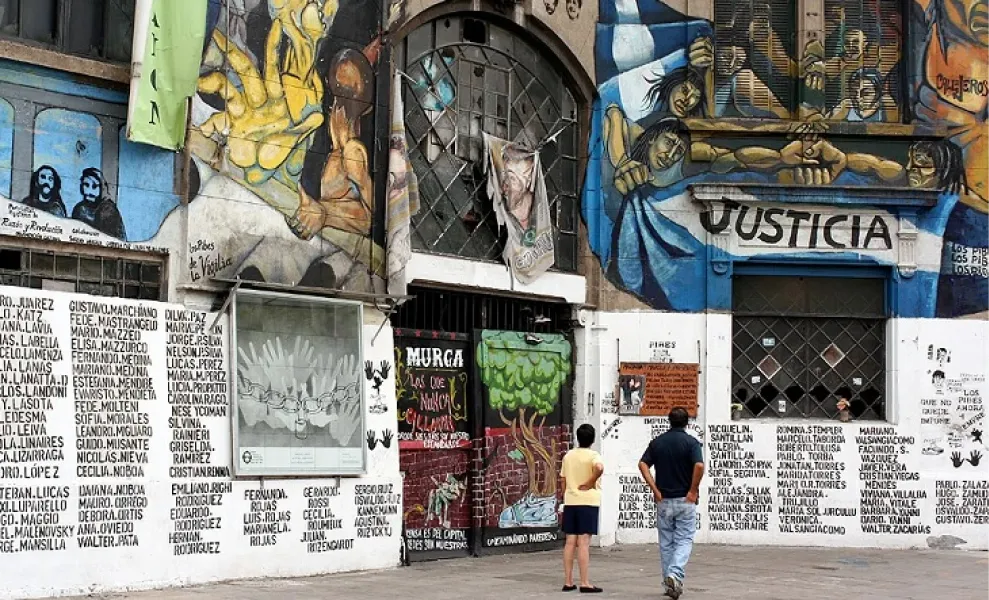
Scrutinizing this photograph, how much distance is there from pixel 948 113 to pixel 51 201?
1263 cm

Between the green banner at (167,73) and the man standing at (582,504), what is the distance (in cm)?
509

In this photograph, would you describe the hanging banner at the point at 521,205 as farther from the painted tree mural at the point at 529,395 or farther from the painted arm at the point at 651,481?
the painted arm at the point at 651,481

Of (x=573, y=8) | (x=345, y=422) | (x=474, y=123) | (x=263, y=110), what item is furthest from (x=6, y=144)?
(x=573, y=8)

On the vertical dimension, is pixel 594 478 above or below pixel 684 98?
below

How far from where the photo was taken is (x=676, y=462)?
46.4 ft

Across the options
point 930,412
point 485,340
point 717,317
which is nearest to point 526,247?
point 485,340

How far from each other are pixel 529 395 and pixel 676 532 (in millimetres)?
5225

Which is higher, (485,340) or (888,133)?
(888,133)

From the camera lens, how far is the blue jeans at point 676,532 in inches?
547

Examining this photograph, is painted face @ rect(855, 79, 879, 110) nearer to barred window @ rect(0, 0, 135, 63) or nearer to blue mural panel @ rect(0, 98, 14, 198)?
barred window @ rect(0, 0, 135, 63)

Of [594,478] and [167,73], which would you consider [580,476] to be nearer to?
[594,478]

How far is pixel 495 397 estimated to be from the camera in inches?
727

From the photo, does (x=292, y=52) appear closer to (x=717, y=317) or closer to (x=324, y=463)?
(x=324, y=463)

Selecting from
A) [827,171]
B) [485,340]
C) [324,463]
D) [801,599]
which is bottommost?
[801,599]
